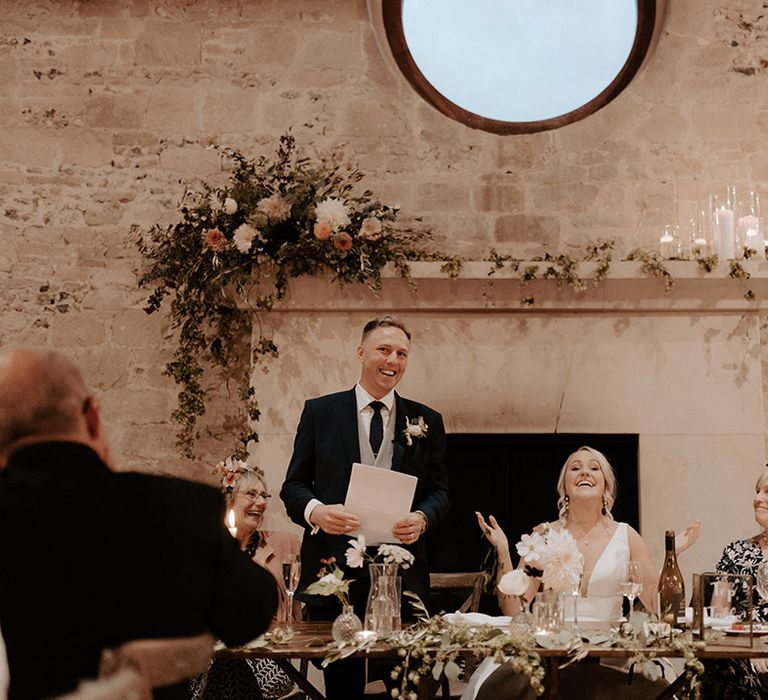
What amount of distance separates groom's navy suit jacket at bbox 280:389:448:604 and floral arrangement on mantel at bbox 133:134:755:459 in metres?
1.46

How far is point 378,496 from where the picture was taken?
3.50 metres

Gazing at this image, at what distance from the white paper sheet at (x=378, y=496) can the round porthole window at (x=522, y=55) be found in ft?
10.0

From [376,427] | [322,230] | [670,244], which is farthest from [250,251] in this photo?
[670,244]

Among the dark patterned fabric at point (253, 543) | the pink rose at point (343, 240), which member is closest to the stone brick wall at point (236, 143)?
the pink rose at point (343, 240)

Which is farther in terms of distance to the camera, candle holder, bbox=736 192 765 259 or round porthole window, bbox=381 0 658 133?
round porthole window, bbox=381 0 658 133

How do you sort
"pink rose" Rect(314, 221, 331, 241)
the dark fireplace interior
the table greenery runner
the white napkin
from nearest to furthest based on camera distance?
1. the table greenery runner
2. the white napkin
3. "pink rose" Rect(314, 221, 331, 241)
4. the dark fireplace interior

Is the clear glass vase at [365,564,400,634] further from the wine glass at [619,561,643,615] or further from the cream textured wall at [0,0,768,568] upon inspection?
the cream textured wall at [0,0,768,568]

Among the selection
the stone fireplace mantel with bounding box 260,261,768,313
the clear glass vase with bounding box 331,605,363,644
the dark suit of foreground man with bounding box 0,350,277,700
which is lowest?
the clear glass vase with bounding box 331,605,363,644

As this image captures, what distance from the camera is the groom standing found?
372cm

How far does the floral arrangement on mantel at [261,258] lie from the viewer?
527 cm

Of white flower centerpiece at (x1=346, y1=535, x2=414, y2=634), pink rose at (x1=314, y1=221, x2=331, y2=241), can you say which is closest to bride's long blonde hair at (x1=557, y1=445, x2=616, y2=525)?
white flower centerpiece at (x1=346, y1=535, x2=414, y2=634)

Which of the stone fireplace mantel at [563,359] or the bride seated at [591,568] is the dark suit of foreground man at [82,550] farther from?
the stone fireplace mantel at [563,359]

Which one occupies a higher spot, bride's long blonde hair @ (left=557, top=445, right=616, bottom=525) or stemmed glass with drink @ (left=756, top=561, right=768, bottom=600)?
bride's long blonde hair @ (left=557, top=445, right=616, bottom=525)

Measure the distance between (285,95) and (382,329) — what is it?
2.49 metres
